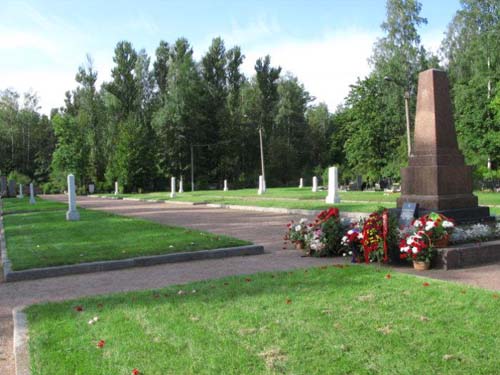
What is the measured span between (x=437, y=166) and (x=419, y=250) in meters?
2.83

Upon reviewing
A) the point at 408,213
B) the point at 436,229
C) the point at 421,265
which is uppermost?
the point at 408,213

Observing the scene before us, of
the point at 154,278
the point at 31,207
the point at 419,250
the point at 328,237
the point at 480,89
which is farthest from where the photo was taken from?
the point at 480,89

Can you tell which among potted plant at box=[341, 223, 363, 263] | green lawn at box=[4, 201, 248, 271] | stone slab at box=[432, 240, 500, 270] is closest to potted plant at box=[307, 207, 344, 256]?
potted plant at box=[341, 223, 363, 263]

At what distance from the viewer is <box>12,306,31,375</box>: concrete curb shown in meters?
3.86

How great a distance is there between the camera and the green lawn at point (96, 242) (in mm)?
9016

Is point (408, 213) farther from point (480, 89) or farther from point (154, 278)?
point (480, 89)

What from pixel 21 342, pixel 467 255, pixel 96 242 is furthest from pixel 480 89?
pixel 21 342

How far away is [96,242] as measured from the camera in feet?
36.3

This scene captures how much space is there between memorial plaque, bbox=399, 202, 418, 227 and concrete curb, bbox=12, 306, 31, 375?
6603 millimetres

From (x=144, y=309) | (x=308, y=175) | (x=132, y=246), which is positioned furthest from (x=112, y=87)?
(x=144, y=309)

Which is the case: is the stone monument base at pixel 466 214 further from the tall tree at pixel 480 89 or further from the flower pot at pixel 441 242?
the tall tree at pixel 480 89

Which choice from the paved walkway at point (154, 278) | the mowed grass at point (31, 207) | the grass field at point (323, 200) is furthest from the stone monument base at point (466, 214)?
the mowed grass at point (31, 207)

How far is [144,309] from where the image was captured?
5.34 metres

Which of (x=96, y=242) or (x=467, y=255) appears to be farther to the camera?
(x=96, y=242)
